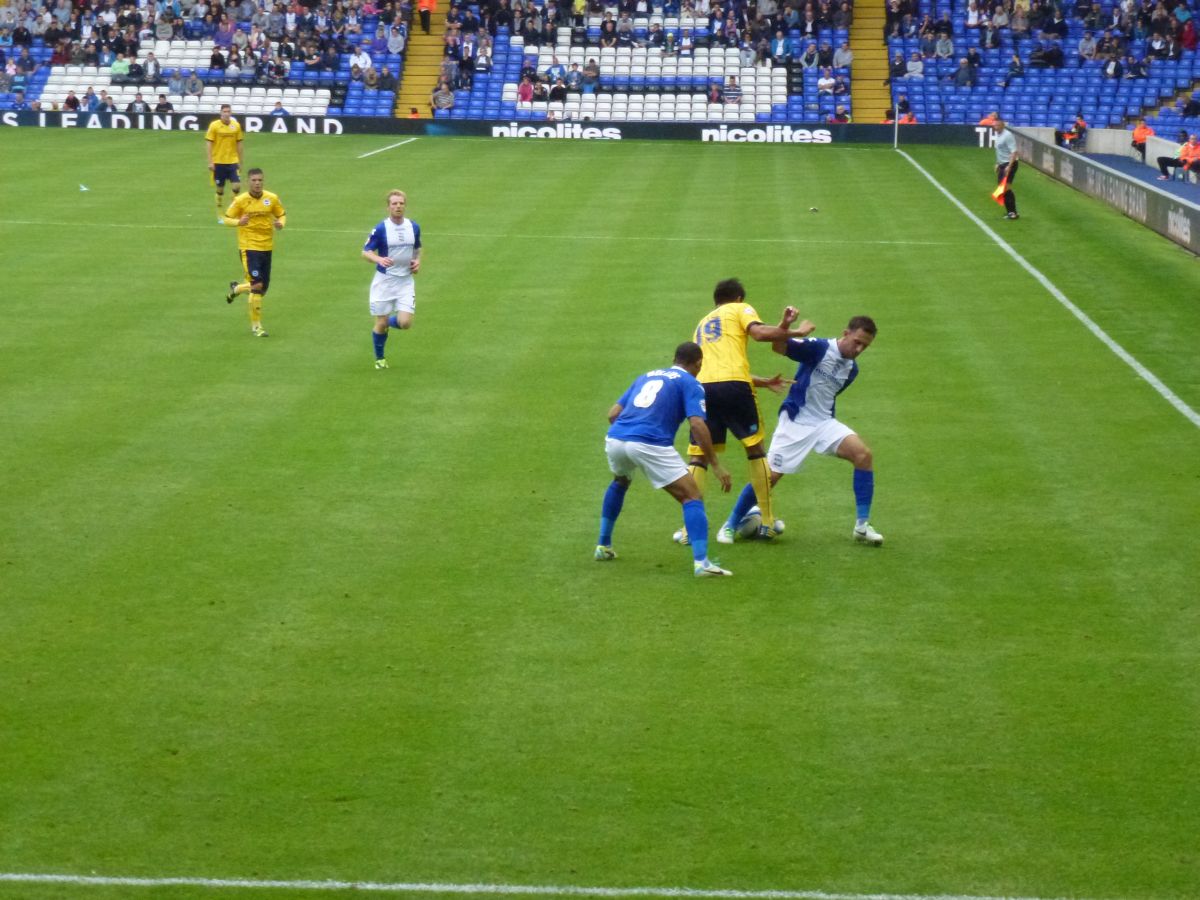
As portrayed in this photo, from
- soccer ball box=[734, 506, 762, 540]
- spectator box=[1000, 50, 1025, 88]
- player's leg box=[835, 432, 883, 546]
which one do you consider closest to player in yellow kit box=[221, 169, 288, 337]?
soccer ball box=[734, 506, 762, 540]

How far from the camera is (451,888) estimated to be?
716 cm

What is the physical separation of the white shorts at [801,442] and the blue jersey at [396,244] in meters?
7.73

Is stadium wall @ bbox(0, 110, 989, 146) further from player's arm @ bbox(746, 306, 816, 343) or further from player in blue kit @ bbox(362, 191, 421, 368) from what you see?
player's arm @ bbox(746, 306, 816, 343)

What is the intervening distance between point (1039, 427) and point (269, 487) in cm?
784

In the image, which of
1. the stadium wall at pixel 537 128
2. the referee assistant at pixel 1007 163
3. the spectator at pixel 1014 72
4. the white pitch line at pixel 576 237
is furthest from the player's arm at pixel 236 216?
the spectator at pixel 1014 72

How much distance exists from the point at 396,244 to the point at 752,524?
808 centimetres

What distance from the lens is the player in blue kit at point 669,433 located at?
37.7ft

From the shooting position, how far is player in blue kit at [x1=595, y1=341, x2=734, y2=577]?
11.5 metres

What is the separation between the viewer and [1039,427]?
16.6 meters

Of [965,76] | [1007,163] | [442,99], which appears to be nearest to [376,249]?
[1007,163]

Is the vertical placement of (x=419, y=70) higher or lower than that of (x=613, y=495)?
higher

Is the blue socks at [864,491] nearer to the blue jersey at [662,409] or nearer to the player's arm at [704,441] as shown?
the player's arm at [704,441]

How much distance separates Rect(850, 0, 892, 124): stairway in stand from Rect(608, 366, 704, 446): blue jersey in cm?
4755

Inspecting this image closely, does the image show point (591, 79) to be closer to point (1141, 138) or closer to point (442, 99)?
point (442, 99)
